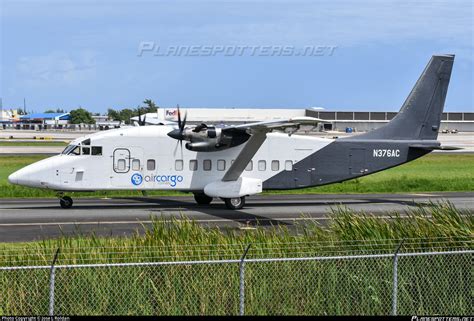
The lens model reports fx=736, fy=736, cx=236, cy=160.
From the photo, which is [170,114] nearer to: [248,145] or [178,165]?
[178,165]

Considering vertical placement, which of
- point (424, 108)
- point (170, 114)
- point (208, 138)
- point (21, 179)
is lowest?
point (21, 179)

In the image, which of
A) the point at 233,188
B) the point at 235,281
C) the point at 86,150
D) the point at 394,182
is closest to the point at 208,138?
Answer: the point at 233,188

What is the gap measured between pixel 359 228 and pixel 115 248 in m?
5.59

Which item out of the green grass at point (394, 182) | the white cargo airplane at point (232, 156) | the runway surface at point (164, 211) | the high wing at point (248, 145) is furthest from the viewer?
the green grass at point (394, 182)

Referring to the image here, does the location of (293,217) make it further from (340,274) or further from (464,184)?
(464,184)

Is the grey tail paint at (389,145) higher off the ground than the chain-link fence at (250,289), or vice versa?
the grey tail paint at (389,145)

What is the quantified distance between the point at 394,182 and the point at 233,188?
18.3m

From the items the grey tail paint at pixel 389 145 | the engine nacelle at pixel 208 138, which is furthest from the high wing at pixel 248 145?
the grey tail paint at pixel 389 145

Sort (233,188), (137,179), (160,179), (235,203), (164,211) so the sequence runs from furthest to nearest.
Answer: (235,203)
(160,179)
(233,188)
(137,179)
(164,211)

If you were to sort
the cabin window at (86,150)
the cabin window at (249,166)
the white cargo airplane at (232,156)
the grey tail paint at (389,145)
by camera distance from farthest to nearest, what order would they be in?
the grey tail paint at (389,145) < the cabin window at (249,166) < the cabin window at (86,150) < the white cargo airplane at (232,156)

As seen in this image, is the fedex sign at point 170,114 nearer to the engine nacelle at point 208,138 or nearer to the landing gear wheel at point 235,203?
the engine nacelle at point 208,138

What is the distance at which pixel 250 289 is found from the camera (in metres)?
13.4

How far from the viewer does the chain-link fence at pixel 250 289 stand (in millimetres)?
13242

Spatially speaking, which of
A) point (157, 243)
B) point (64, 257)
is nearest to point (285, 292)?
point (157, 243)
